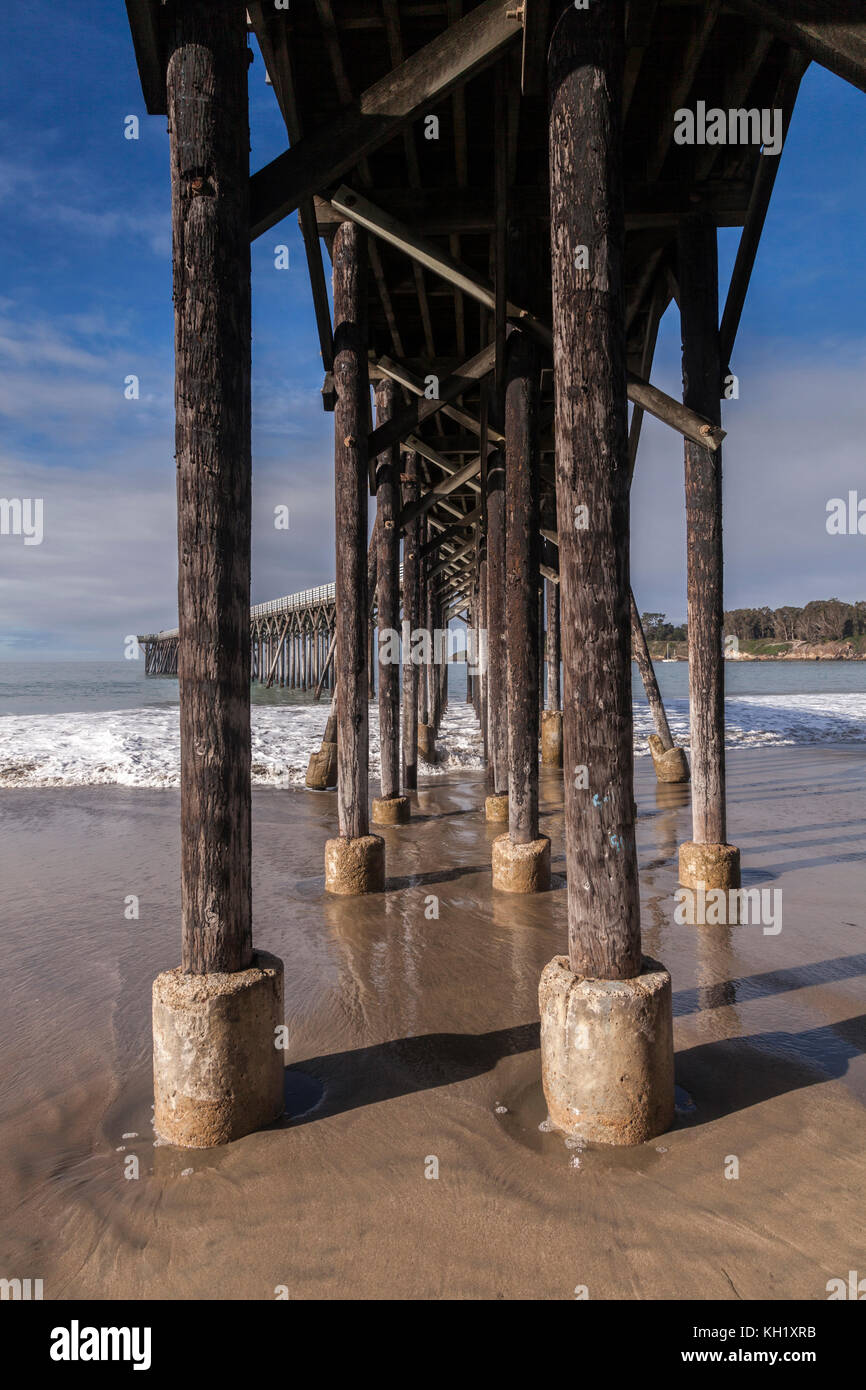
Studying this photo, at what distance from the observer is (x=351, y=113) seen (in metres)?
2.90

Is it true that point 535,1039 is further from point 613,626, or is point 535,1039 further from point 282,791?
point 282,791

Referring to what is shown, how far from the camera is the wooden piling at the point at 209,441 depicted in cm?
253

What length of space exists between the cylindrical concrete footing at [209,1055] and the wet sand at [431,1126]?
8 centimetres

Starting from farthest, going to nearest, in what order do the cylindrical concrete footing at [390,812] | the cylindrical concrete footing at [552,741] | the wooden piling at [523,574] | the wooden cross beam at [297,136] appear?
the cylindrical concrete footing at [552,741], the cylindrical concrete footing at [390,812], the wooden piling at [523,574], the wooden cross beam at [297,136]

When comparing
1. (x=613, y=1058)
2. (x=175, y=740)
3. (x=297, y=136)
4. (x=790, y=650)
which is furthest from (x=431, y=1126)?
(x=790, y=650)

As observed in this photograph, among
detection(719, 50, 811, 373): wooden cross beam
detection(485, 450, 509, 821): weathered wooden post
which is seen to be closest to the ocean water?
detection(485, 450, 509, 821): weathered wooden post

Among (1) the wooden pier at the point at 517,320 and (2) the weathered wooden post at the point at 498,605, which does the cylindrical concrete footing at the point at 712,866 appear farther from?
(2) the weathered wooden post at the point at 498,605

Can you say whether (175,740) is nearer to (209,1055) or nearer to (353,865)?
(353,865)

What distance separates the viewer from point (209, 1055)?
2.52m

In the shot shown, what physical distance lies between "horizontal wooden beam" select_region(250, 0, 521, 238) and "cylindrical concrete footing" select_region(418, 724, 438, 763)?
461 inches

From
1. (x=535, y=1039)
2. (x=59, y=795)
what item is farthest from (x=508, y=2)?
(x=59, y=795)

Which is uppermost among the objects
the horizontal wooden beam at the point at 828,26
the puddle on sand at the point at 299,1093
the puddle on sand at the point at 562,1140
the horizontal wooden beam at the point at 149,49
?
the horizontal wooden beam at the point at 149,49

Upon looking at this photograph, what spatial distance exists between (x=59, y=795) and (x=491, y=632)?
6.64 m

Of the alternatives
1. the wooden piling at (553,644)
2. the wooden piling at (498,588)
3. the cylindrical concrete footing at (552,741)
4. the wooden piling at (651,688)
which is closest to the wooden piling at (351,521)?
the wooden piling at (498,588)
